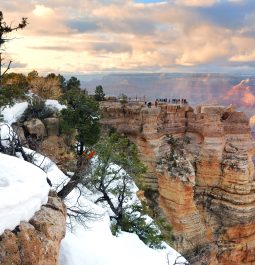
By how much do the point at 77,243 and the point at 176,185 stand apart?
20772 millimetres

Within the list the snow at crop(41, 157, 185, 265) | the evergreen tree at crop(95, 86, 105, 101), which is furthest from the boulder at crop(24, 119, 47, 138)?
the snow at crop(41, 157, 185, 265)

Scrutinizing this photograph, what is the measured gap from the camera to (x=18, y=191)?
8445 mm

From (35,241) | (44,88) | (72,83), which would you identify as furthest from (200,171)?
(35,241)

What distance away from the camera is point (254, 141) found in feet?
124

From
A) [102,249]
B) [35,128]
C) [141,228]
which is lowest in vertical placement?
[141,228]

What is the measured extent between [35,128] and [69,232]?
724 inches

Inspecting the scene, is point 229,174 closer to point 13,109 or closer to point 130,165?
point 130,165

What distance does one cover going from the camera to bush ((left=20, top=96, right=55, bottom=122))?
3197cm

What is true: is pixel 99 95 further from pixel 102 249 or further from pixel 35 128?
pixel 102 249

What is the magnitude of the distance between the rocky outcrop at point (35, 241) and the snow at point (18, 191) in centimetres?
18

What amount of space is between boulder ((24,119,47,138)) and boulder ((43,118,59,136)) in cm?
53

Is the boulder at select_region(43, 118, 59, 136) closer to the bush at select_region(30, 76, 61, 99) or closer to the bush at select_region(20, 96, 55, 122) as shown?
the bush at select_region(20, 96, 55, 122)

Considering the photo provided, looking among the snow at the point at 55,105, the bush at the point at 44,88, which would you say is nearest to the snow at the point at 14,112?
the snow at the point at 55,105

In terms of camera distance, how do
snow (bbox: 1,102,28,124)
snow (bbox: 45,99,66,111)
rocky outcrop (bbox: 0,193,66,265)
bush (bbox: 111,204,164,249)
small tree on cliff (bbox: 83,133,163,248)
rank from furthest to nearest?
snow (bbox: 45,99,66,111)
snow (bbox: 1,102,28,124)
small tree on cliff (bbox: 83,133,163,248)
bush (bbox: 111,204,164,249)
rocky outcrop (bbox: 0,193,66,265)
